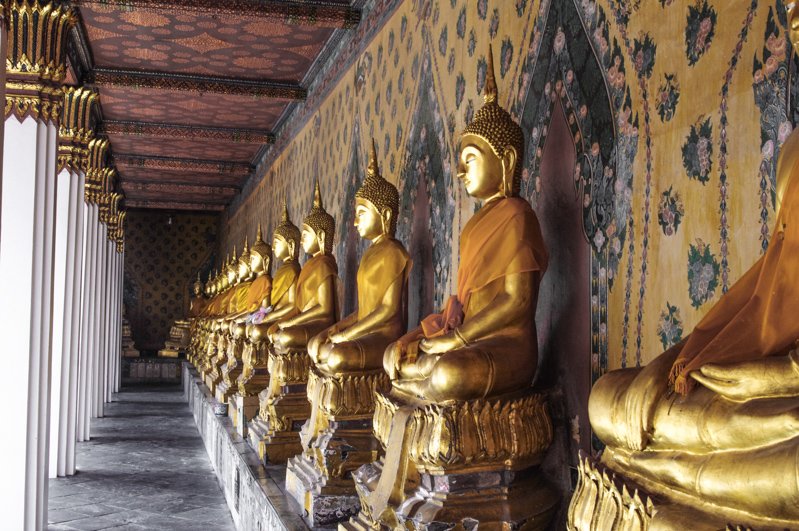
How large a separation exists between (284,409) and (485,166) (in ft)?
10.1

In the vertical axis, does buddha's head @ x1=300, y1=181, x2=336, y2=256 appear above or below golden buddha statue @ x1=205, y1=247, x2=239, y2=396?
above

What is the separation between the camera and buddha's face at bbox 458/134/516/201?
3.48m

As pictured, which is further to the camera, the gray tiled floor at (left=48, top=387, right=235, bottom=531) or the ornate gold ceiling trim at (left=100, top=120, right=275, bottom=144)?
the ornate gold ceiling trim at (left=100, top=120, right=275, bottom=144)

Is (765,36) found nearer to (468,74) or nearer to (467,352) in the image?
(467,352)

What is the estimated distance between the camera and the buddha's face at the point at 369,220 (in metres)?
4.87

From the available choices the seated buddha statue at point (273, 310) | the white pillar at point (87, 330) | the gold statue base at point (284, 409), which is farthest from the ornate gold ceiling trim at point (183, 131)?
the gold statue base at point (284, 409)

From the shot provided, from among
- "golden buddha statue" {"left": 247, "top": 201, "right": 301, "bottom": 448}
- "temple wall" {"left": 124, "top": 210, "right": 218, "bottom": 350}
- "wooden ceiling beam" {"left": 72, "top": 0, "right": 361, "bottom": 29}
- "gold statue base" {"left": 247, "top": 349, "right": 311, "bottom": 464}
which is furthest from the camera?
"temple wall" {"left": 124, "top": 210, "right": 218, "bottom": 350}

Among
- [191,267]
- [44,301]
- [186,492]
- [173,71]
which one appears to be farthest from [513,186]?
[191,267]

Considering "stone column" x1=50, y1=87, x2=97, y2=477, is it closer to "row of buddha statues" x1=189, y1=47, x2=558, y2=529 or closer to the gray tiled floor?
the gray tiled floor

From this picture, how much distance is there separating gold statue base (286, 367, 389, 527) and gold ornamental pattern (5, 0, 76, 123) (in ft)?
10.3

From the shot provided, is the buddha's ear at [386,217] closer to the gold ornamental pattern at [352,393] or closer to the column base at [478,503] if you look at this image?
the gold ornamental pattern at [352,393]

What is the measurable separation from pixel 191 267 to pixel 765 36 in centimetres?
2259

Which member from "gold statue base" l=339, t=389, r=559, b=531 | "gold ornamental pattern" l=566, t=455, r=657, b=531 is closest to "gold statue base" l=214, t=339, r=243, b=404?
"gold statue base" l=339, t=389, r=559, b=531

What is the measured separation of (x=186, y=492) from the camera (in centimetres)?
737
